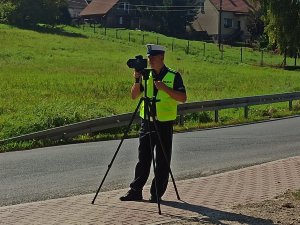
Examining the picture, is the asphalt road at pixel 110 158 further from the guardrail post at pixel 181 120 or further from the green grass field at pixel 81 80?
the green grass field at pixel 81 80

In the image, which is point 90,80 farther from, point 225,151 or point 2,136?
point 225,151

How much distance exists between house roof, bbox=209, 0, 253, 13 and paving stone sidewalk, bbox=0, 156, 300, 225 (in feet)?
279

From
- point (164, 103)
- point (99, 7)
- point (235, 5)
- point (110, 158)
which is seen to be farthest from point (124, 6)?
point (164, 103)

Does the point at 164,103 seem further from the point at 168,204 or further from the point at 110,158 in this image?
the point at 110,158

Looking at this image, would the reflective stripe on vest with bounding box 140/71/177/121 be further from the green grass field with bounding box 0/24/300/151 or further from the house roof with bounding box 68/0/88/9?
the house roof with bounding box 68/0/88/9

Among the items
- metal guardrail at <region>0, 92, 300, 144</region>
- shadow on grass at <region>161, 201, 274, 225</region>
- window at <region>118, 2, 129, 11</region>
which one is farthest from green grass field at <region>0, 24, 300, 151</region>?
window at <region>118, 2, 129, 11</region>

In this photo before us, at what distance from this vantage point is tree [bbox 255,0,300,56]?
57.2 metres

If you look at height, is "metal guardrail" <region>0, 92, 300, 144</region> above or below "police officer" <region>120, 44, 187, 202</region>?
below

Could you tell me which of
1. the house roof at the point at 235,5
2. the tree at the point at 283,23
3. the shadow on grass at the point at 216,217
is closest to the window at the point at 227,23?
the house roof at the point at 235,5

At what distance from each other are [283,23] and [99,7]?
47502 millimetres

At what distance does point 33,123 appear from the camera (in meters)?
16.2

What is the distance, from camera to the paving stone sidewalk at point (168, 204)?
261 inches

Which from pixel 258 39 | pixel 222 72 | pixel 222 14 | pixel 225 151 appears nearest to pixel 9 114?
pixel 225 151

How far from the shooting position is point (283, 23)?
2251 inches
